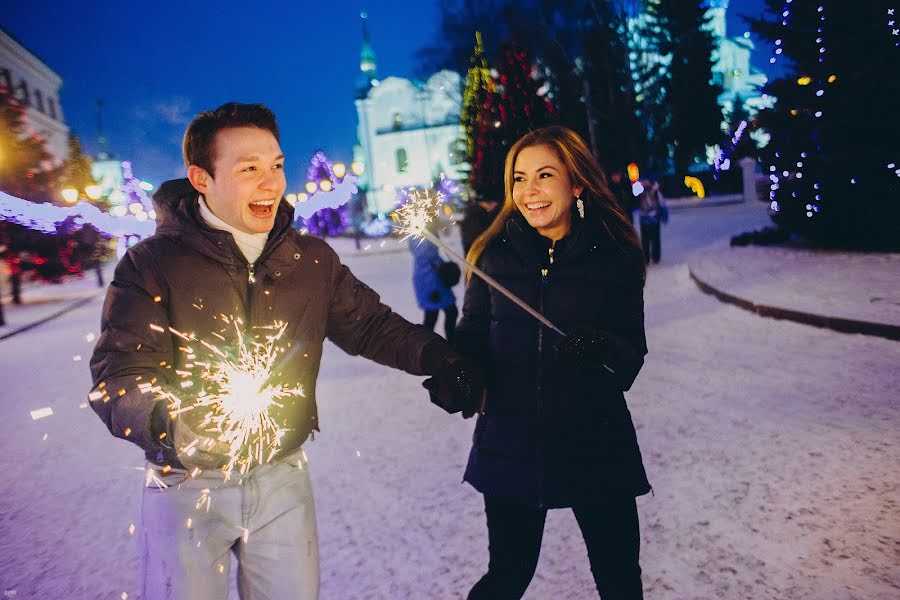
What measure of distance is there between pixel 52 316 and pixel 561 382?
18.3m

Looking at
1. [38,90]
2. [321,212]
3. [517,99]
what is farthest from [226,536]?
[38,90]

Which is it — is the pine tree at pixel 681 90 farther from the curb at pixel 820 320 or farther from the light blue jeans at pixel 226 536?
the light blue jeans at pixel 226 536

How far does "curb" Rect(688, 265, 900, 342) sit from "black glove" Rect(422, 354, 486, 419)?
6378 mm

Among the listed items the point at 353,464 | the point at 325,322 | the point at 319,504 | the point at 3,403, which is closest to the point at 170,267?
the point at 325,322

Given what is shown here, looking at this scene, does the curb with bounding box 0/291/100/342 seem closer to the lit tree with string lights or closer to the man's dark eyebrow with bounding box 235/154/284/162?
the man's dark eyebrow with bounding box 235/154/284/162

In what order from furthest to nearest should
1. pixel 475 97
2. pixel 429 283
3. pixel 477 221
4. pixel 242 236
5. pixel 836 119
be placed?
pixel 475 97, pixel 836 119, pixel 477 221, pixel 429 283, pixel 242 236

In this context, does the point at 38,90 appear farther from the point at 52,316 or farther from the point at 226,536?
the point at 226,536

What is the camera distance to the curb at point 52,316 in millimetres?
14002

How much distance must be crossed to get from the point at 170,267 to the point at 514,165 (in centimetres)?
146

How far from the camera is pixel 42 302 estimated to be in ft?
67.1

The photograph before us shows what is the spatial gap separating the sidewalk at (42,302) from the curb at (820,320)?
14.9m

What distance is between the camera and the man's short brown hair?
218cm

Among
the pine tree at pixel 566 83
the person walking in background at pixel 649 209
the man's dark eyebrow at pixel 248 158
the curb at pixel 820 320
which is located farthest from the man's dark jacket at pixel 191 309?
the pine tree at pixel 566 83

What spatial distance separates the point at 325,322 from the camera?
8.13 ft
